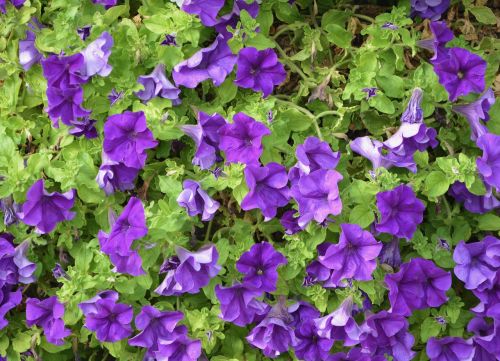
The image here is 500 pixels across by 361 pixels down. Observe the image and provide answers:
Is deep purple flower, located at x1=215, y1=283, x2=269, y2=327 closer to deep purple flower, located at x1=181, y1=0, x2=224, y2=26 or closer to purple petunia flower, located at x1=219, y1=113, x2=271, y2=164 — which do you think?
purple petunia flower, located at x1=219, y1=113, x2=271, y2=164

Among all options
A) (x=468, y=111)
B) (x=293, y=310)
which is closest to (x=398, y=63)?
(x=468, y=111)

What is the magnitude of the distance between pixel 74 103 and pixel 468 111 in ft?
3.80

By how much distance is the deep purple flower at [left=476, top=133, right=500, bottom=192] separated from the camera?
188 cm

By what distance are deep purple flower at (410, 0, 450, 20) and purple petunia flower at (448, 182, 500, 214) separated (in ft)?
1.89

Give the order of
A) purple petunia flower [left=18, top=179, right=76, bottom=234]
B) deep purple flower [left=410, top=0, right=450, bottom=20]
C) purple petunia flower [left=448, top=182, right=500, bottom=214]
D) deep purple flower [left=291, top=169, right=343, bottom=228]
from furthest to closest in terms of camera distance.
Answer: deep purple flower [left=410, top=0, right=450, bottom=20] < purple petunia flower [left=448, top=182, right=500, bottom=214] < purple petunia flower [left=18, top=179, right=76, bottom=234] < deep purple flower [left=291, top=169, right=343, bottom=228]

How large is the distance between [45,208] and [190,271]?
46cm

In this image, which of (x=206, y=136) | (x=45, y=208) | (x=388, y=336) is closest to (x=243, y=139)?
(x=206, y=136)

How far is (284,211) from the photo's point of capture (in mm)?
2115

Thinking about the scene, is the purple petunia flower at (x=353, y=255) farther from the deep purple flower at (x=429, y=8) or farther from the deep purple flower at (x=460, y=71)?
the deep purple flower at (x=429, y=8)

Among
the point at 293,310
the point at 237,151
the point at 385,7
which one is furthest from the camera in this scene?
the point at 385,7

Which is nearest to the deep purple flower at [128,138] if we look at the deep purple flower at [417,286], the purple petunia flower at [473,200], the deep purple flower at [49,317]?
the deep purple flower at [49,317]

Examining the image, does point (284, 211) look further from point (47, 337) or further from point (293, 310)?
point (47, 337)

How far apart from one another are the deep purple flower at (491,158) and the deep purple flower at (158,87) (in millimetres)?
872

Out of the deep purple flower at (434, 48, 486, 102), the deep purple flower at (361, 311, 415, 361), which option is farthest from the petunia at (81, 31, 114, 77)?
the deep purple flower at (361, 311, 415, 361)
